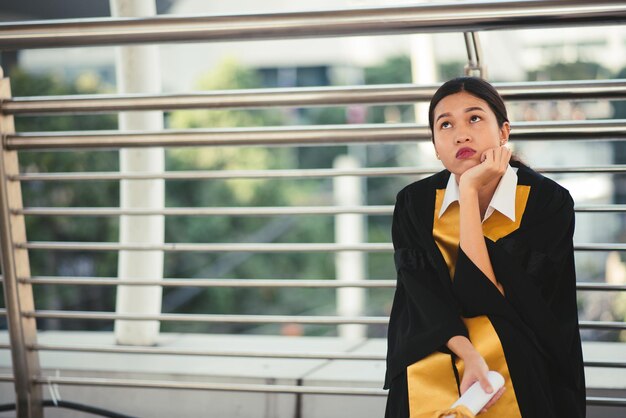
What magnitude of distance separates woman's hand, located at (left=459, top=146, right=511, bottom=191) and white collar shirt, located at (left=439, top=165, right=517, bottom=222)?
0.08 ft

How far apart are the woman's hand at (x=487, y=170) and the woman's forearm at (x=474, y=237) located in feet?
0.08

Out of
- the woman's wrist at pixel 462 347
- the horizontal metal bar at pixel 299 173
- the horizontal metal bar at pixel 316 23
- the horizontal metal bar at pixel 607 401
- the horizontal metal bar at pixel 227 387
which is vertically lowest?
the horizontal metal bar at pixel 607 401

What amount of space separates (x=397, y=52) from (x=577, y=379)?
3788 cm

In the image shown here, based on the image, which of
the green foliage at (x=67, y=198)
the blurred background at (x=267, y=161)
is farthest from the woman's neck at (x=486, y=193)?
the green foliage at (x=67, y=198)

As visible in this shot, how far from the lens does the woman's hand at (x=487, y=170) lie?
1681mm

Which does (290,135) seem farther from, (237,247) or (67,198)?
(67,198)

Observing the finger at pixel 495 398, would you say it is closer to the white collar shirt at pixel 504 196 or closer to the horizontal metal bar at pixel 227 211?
the white collar shirt at pixel 504 196

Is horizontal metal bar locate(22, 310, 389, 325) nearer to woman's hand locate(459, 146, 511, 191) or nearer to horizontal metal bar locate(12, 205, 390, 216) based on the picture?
horizontal metal bar locate(12, 205, 390, 216)

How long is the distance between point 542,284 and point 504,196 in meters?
0.20

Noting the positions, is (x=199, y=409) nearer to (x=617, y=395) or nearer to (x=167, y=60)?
(x=617, y=395)

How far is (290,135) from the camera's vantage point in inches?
93.8

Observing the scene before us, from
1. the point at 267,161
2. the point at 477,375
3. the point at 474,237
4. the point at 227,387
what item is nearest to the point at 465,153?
the point at 474,237

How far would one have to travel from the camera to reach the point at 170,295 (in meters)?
29.8

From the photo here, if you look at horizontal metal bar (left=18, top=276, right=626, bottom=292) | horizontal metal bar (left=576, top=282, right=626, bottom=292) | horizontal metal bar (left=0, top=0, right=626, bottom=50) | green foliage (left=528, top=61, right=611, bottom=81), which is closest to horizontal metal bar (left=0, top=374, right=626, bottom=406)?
horizontal metal bar (left=18, top=276, right=626, bottom=292)
